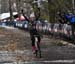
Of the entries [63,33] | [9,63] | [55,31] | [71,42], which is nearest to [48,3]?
[55,31]

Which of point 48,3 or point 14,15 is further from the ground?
point 48,3

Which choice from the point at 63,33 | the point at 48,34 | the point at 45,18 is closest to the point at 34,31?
the point at 63,33

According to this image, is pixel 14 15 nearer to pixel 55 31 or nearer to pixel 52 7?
pixel 52 7

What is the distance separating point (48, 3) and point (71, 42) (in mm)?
15958

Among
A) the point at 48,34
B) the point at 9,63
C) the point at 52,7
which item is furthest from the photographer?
the point at 52,7

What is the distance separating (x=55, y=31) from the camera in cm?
3469

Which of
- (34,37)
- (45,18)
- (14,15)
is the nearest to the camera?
(34,37)

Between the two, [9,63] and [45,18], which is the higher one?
[9,63]

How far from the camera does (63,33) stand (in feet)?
103

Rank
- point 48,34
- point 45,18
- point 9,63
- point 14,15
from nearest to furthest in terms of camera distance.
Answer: point 9,63, point 48,34, point 45,18, point 14,15

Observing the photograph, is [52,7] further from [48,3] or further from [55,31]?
[55,31]

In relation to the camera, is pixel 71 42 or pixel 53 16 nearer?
pixel 71 42

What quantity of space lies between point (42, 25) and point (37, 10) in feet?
26.9

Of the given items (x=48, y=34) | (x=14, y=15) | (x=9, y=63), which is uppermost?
(x=9, y=63)
